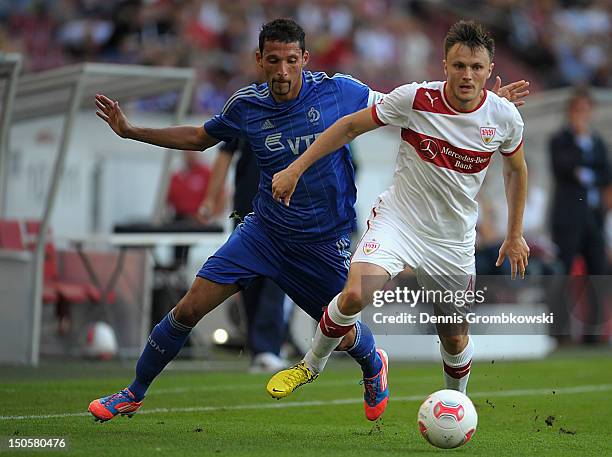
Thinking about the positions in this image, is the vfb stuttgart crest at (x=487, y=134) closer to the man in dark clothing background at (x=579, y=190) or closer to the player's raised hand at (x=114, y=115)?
the player's raised hand at (x=114, y=115)

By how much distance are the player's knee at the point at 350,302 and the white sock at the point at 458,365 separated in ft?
2.77

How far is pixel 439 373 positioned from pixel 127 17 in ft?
29.4

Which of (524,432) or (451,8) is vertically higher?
(451,8)

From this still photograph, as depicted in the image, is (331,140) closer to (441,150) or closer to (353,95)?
(441,150)

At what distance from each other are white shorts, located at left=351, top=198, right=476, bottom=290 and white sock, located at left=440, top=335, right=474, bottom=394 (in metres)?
0.43

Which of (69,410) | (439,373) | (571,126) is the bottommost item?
(439,373)

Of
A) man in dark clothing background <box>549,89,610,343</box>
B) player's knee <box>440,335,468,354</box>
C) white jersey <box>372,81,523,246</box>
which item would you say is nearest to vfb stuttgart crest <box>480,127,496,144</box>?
white jersey <box>372,81,523,246</box>

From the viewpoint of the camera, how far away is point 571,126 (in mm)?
14750

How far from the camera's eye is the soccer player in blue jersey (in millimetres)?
6992

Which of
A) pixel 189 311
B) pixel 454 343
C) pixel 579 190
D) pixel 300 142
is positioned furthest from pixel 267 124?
pixel 579 190

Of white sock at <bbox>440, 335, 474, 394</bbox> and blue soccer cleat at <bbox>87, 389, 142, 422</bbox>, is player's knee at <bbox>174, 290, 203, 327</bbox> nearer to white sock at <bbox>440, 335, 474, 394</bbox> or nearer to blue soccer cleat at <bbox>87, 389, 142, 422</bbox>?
blue soccer cleat at <bbox>87, 389, 142, 422</bbox>

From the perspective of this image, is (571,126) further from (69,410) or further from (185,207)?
(69,410)

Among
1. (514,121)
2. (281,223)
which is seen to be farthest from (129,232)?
(514,121)

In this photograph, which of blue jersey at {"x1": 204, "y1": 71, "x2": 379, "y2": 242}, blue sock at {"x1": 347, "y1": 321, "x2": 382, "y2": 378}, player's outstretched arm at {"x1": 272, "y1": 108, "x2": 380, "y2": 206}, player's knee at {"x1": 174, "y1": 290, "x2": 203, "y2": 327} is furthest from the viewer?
blue sock at {"x1": 347, "y1": 321, "x2": 382, "y2": 378}
